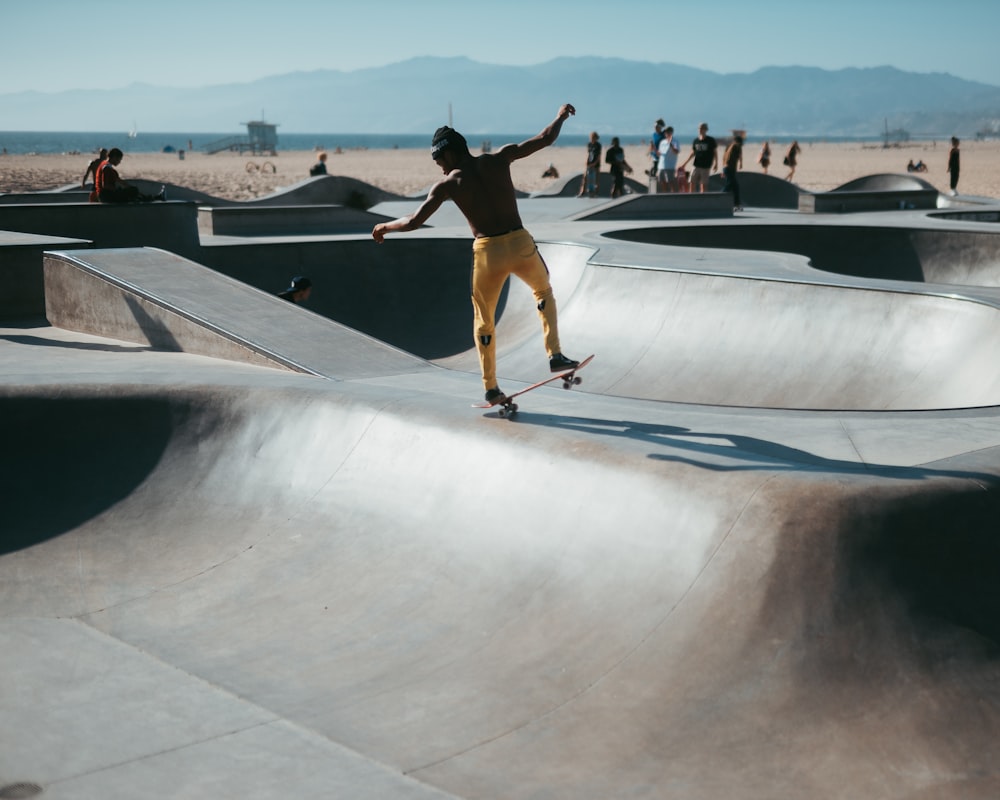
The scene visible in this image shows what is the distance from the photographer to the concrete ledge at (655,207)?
23.6 m

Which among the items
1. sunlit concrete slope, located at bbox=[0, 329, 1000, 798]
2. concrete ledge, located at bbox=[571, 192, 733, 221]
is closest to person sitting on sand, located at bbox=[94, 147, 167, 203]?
sunlit concrete slope, located at bbox=[0, 329, 1000, 798]

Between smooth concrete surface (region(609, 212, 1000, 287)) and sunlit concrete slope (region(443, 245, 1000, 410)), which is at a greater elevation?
smooth concrete surface (region(609, 212, 1000, 287))

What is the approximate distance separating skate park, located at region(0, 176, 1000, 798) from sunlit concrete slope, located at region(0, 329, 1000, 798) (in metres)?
0.02

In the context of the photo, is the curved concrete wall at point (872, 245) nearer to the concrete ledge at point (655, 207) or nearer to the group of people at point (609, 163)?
the concrete ledge at point (655, 207)

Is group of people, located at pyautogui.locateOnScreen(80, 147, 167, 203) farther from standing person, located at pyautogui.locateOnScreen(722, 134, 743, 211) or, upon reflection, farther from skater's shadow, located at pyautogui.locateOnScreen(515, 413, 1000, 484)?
standing person, located at pyautogui.locateOnScreen(722, 134, 743, 211)

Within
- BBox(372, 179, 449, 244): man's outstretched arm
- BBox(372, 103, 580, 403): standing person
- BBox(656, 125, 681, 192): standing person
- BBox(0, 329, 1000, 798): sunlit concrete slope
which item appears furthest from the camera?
BBox(656, 125, 681, 192): standing person

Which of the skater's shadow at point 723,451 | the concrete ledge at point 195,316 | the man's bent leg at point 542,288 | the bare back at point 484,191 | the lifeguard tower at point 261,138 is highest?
the lifeguard tower at point 261,138

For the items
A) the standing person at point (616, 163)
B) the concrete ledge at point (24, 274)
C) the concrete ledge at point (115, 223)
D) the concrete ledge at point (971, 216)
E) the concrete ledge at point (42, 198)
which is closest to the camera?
the concrete ledge at point (24, 274)

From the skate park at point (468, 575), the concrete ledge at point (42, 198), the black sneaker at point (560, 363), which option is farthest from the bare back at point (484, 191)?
the concrete ledge at point (42, 198)

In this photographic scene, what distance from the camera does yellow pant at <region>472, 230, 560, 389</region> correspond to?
6.88 metres

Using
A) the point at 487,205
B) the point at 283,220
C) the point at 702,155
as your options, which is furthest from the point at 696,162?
the point at 487,205

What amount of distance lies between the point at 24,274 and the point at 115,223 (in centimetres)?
307

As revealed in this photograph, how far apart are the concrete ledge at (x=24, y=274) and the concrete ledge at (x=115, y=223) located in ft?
7.29

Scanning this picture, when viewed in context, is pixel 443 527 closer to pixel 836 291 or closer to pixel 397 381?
pixel 397 381
